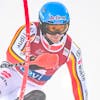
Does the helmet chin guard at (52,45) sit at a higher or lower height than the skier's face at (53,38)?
lower

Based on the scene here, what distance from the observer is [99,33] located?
3281mm

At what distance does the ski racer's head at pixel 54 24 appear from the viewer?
7.31 ft

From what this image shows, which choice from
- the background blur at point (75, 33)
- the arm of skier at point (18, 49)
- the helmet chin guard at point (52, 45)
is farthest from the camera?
the background blur at point (75, 33)

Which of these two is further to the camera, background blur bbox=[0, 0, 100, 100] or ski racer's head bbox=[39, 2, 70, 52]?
background blur bbox=[0, 0, 100, 100]

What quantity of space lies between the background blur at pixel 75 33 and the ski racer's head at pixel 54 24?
0.38 meters

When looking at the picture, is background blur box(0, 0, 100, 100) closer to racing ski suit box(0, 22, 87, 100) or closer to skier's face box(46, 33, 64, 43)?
racing ski suit box(0, 22, 87, 100)

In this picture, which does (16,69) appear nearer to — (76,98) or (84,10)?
(76,98)

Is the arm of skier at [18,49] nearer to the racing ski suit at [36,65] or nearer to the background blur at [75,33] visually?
the racing ski suit at [36,65]

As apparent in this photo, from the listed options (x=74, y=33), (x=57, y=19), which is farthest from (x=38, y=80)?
(x=74, y=33)

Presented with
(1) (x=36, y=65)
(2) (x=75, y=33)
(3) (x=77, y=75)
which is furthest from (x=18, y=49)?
(2) (x=75, y=33)

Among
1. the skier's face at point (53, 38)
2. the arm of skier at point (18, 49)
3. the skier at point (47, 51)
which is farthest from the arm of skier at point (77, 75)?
the arm of skier at point (18, 49)

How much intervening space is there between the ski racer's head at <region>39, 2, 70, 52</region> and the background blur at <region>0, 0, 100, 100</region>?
0.38 meters

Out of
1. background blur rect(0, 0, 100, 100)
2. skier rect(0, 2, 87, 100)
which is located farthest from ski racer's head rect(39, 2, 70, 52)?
background blur rect(0, 0, 100, 100)

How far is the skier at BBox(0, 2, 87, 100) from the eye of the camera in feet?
7.29
